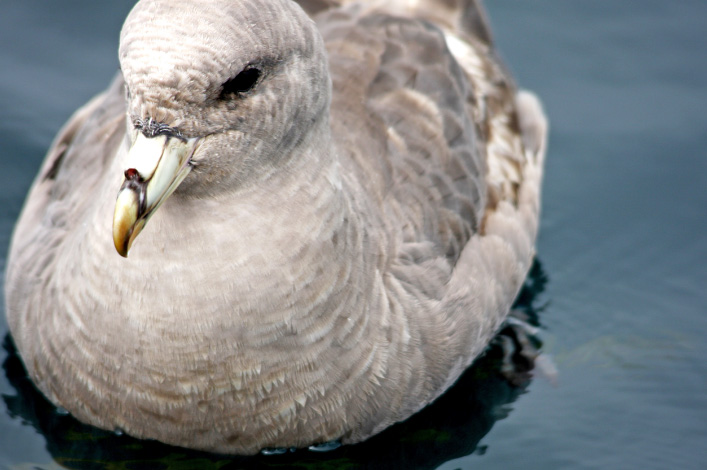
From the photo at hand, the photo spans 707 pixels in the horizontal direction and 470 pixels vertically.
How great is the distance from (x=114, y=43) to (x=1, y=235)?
2.08m

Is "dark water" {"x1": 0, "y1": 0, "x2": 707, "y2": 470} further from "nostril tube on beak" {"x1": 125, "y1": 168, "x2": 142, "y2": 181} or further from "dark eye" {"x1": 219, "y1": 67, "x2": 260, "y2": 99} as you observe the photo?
"dark eye" {"x1": 219, "y1": 67, "x2": 260, "y2": 99}

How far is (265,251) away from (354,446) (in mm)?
1336

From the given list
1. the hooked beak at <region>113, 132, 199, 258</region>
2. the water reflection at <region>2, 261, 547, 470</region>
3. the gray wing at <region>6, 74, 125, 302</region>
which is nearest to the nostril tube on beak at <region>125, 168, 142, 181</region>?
the hooked beak at <region>113, 132, 199, 258</region>

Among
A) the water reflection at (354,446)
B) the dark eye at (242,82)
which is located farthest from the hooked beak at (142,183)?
the water reflection at (354,446)

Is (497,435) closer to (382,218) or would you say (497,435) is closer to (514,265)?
(514,265)

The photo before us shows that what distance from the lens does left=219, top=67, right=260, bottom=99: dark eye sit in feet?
13.1

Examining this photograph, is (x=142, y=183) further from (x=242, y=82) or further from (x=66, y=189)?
(x=66, y=189)

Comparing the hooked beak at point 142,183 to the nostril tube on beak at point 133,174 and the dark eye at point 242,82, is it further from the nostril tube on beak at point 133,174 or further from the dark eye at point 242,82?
the dark eye at point 242,82

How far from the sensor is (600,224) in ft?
23.6

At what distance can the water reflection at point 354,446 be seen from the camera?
517 centimetres

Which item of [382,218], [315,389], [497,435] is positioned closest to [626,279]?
[497,435]

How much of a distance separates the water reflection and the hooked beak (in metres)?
1.53

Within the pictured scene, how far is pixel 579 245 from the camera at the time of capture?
709 centimetres

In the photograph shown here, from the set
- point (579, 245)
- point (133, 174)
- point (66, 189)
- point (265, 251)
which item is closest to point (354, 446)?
point (265, 251)
